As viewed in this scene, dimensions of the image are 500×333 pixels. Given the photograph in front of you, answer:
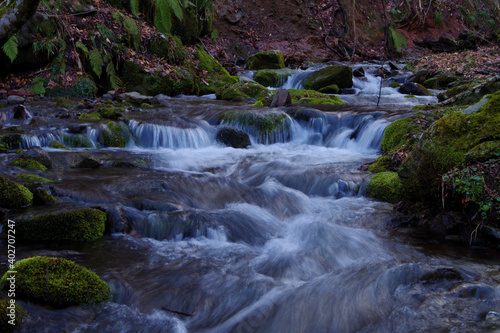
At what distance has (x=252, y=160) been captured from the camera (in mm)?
7652

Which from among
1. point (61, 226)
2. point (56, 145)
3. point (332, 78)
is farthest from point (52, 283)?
point (332, 78)

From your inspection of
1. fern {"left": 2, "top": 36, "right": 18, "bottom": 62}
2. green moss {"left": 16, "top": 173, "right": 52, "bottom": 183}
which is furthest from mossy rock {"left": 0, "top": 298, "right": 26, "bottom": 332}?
fern {"left": 2, "top": 36, "right": 18, "bottom": 62}

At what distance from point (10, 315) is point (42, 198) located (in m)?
2.38

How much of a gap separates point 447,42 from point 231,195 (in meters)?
24.1

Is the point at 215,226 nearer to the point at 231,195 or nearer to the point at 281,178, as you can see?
the point at 231,195

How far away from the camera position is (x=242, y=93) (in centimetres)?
1306

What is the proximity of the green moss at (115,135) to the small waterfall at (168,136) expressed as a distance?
0.20m

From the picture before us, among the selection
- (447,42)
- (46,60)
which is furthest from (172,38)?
(447,42)

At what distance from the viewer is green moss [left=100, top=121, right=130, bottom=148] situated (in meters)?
8.33

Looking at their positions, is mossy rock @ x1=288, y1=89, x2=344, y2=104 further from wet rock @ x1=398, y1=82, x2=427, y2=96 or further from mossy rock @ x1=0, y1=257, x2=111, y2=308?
mossy rock @ x1=0, y1=257, x2=111, y2=308

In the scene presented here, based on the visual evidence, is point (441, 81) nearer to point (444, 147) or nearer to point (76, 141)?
point (444, 147)

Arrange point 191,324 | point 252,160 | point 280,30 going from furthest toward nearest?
point 280,30
point 252,160
point 191,324

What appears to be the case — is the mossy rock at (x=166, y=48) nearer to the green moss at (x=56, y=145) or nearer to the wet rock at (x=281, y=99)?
the wet rock at (x=281, y=99)

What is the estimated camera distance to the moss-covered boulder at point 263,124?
930 cm
